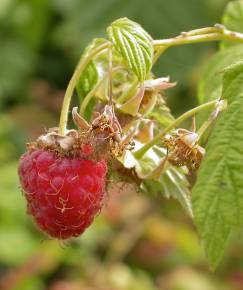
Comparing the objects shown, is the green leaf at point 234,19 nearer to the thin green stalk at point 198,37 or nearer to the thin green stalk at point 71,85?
the thin green stalk at point 198,37

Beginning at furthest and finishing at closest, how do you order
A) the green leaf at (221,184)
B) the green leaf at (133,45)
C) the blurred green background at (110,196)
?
the blurred green background at (110,196) < the green leaf at (133,45) < the green leaf at (221,184)

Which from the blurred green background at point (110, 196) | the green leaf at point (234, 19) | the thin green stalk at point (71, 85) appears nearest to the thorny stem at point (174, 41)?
the thin green stalk at point (71, 85)

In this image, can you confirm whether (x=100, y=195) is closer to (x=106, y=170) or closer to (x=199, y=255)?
(x=106, y=170)

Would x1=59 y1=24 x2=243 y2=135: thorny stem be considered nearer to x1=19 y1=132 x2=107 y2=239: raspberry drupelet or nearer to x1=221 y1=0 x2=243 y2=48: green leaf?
x1=19 y1=132 x2=107 y2=239: raspberry drupelet

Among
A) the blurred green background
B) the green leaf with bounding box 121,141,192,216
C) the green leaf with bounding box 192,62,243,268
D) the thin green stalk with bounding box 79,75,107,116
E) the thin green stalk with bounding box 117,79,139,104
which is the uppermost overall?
the thin green stalk with bounding box 79,75,107,116

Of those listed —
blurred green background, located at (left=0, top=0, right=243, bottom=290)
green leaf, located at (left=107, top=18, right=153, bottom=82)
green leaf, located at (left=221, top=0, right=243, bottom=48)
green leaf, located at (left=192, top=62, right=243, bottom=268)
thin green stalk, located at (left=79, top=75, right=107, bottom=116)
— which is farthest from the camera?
blurred green background, located at (left=0, top=0, right=243, bottom=290)

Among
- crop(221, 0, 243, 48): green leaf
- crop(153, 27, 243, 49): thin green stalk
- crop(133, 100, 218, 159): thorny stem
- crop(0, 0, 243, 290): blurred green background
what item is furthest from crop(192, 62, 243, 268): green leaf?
crop(0, 0, 243, 290): blurred green background

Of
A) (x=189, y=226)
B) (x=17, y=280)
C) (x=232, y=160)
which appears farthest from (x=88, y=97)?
(x=189, y=226)
